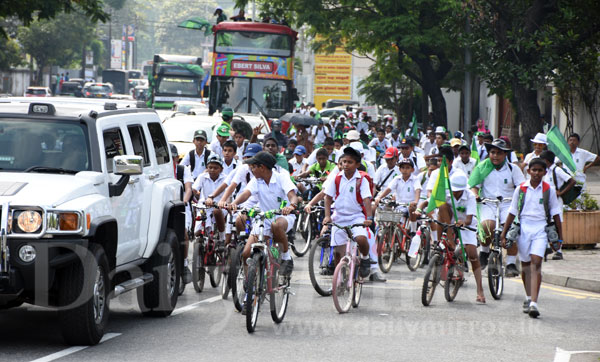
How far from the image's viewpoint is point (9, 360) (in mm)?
8031

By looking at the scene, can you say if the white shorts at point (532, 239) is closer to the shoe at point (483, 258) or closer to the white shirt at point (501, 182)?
the shoe at point (483, 258)

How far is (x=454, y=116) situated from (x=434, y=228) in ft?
149

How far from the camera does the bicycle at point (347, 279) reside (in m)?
11.1

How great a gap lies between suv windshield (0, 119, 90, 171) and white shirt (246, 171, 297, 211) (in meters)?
2.36

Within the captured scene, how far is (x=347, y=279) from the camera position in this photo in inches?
445

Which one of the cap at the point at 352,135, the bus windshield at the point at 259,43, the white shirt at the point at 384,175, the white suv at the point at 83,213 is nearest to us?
the white suv at the point at 83,213

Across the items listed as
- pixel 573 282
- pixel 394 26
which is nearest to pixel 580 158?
pixel 573 282

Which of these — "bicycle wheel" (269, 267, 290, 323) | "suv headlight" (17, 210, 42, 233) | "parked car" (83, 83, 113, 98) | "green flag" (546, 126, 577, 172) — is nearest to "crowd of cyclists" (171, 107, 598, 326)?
"bicycle wheel" (269, 267, 290, 323)

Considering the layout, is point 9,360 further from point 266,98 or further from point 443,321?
point 266,98

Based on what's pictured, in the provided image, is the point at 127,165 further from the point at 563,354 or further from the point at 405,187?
the point at 405,187

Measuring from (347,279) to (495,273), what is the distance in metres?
2.31

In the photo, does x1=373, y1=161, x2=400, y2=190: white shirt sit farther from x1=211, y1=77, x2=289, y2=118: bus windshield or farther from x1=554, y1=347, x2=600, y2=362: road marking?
x1=211, y1=77, x2=289, y2=118: bus windshield

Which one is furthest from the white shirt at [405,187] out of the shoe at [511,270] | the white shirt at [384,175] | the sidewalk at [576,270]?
the shoe at [511,270]

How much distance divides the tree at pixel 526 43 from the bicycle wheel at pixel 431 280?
15.0 metres
